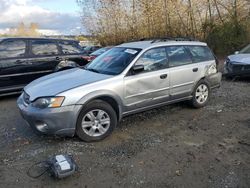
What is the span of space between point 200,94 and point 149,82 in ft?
5.62

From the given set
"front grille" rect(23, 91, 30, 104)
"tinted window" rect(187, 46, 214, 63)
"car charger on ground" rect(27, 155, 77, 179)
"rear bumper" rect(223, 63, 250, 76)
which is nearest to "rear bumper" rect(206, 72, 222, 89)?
"tinted window" rect(187, 46, 214, 63)

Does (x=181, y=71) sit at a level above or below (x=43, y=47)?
below

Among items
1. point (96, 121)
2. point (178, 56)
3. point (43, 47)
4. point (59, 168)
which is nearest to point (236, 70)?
point (178, 56)

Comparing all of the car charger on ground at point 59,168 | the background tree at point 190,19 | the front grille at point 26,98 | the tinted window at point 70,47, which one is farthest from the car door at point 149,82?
the background tree at point 190,19

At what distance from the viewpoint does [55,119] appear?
4531 millimetres

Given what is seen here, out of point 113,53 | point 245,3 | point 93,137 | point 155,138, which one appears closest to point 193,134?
point 155,138

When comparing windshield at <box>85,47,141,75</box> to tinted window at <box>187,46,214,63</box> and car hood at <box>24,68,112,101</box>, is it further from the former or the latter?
tinted window at <box>187,46,214,63</box>

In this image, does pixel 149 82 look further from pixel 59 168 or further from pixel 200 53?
pixel 59 168

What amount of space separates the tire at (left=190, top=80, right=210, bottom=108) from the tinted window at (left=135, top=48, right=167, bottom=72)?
3.73ft

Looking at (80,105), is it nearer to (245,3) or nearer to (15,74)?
(15,74)

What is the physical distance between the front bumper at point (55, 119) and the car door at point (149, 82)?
3.46ft

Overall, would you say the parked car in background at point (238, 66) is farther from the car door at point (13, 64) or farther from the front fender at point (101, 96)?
the car door at point (13, 64)

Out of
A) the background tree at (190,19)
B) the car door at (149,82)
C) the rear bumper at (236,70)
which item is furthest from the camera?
the background tree at (190,19)

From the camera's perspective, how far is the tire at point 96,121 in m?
4.79
